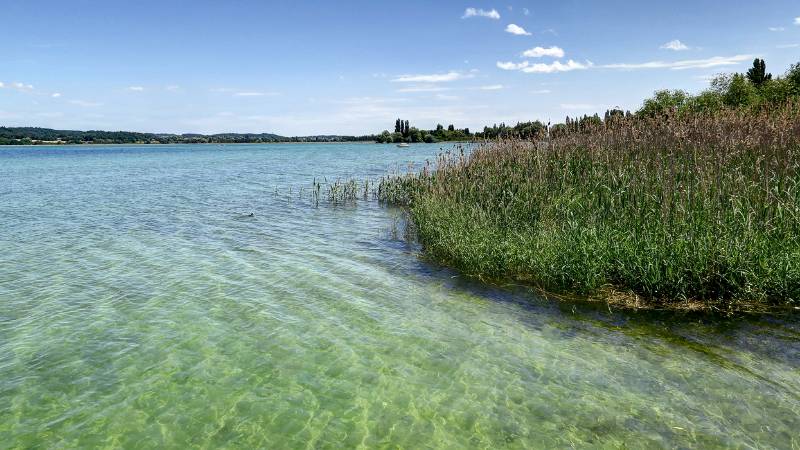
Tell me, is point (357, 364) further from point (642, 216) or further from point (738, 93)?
point (738, 93)

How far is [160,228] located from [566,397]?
1644cm

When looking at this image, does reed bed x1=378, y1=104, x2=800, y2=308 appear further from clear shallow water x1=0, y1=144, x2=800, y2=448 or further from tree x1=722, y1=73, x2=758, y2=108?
tree x1=722, y1=73, x2=758, y2=108

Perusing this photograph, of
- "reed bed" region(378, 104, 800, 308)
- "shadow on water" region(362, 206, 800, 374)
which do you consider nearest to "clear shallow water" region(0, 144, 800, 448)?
"shadow on water" region(362, 206, 800, 374)

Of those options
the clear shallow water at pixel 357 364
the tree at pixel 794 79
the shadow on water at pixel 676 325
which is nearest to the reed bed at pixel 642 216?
the shadow on water at pixel 676 325

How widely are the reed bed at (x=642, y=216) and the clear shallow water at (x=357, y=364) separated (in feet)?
2.34

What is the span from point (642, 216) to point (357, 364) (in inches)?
270

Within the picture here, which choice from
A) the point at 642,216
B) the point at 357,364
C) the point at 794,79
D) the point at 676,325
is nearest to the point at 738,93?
the point at 794,79

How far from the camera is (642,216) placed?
995 cm

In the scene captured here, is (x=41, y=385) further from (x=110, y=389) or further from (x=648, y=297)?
(x=648, y=297)

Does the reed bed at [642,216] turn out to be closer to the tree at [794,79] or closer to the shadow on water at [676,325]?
the shadow on water at [676,325]

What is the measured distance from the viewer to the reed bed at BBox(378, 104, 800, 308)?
324 inches

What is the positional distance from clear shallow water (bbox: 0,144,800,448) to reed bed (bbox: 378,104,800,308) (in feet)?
2.34

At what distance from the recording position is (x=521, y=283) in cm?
1024

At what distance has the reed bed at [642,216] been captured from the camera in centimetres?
824
